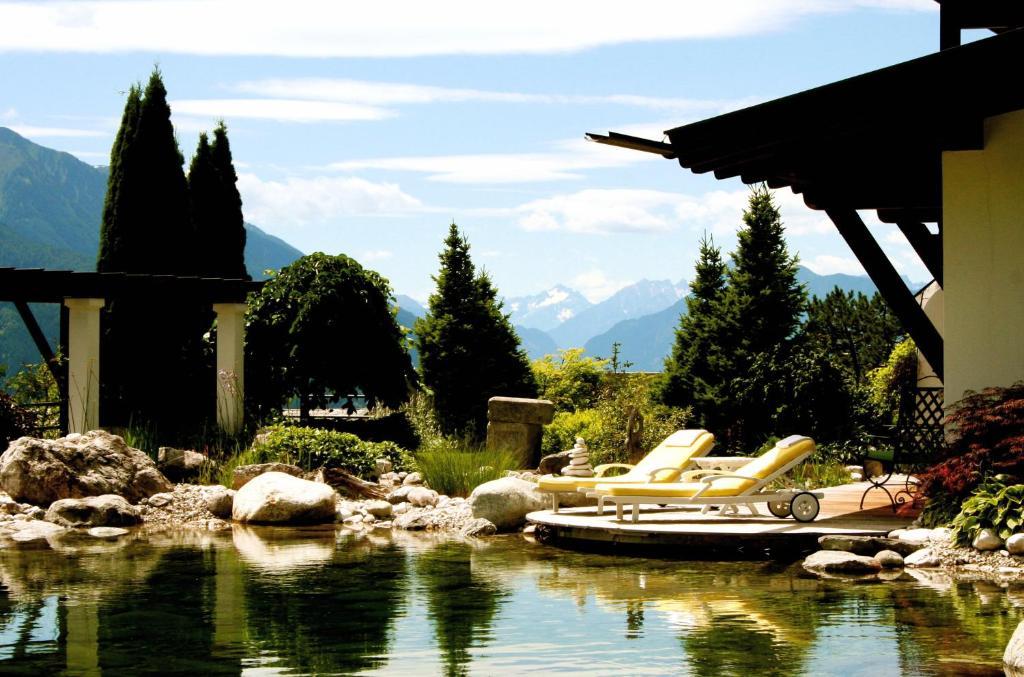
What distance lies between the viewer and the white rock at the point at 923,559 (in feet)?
32.2

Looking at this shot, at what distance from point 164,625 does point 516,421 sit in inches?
408

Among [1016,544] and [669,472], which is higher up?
[669,472]

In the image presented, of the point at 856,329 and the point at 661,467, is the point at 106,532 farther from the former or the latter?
the point at 856,329

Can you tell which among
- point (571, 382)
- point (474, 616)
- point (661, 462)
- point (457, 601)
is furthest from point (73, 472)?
point (571, 382)

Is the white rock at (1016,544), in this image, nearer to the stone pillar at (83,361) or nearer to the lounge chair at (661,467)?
the lounge chair at (661,467)

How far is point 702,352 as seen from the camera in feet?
64.5

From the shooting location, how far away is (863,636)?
7.29 meters

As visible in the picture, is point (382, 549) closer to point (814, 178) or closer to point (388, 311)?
point (814, 178)

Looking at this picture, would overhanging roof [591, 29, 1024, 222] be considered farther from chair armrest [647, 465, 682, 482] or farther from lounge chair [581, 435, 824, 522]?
chair armrest [647, 465, 682, 482]

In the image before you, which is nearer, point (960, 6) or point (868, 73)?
point (868, 73)

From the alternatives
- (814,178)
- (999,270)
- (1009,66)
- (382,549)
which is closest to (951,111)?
(1009,66)

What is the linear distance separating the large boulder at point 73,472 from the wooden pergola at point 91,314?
119 inches

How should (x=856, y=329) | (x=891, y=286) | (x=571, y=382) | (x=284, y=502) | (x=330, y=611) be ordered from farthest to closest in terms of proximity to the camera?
(x=571, y=382), (x=856, y=329), (x=284, y=502), (x=891, y=286), (x=330, y=611)

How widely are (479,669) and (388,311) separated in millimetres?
13720
